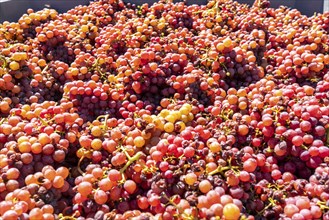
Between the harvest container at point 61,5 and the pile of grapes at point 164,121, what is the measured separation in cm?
59

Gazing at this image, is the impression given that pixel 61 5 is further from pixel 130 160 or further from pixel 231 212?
pixel 231 212

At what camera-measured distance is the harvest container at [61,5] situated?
11.7 ft

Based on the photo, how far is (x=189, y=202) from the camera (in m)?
1.41

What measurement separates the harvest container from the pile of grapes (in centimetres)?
59

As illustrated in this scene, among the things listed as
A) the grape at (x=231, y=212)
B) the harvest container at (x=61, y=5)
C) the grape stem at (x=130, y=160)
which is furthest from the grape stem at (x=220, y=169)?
the harvest container at (x=61, y=5)

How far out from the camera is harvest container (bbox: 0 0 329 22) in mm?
3578

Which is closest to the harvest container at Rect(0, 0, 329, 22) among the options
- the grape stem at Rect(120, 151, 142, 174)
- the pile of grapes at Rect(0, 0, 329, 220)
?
the pile of grapes at Rect(0, 0, 329, 220)

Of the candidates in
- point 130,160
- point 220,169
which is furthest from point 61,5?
point 220,169

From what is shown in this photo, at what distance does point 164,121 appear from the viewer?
1907mm

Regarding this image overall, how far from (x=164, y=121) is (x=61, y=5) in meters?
2.53

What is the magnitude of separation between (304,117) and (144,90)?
1.07 m

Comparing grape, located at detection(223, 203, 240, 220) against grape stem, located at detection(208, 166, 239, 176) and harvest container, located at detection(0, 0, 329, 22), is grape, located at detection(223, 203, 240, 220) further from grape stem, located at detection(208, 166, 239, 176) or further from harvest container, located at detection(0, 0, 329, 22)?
harvest container, located at detection(0, 0, 329, 22)

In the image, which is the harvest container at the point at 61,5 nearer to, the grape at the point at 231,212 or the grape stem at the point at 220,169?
the grape stem at the point at 220,169

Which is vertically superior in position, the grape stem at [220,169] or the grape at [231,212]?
the grape at [231,212]
